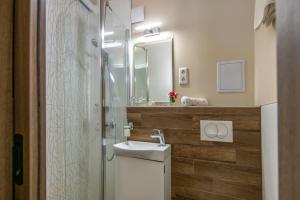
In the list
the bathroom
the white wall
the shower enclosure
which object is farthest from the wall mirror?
the white wall

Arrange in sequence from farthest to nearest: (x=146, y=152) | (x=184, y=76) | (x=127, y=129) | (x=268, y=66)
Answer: (x=184, y=76) < (x=127, y=129) < (x=146, y=152) < (x=268, y=66)

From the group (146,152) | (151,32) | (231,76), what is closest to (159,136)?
(146,152)

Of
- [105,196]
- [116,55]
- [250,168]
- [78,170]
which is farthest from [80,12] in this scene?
[250,168]

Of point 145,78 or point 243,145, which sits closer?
point 243,145

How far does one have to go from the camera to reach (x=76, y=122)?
145 centimetres

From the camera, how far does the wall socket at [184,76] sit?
7.54ft

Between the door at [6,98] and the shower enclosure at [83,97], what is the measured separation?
1.92 feet

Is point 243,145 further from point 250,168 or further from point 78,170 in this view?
point 78,170

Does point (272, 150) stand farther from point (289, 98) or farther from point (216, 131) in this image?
point (289, 98)

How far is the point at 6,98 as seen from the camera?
1.69 ft

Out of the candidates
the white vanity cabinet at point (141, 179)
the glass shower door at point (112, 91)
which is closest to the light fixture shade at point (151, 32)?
the glass shower door at point (112, 91)

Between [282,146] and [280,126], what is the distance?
0.15 ft

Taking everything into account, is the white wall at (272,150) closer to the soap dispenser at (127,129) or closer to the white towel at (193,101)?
the white towel at (193,101)

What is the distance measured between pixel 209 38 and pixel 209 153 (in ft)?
3.96
